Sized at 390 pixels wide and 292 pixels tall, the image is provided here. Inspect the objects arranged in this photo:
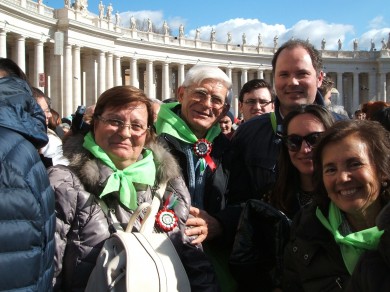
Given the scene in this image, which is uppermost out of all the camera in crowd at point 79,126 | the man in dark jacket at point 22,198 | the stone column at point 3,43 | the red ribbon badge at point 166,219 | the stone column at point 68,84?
the stone column at point 3,43

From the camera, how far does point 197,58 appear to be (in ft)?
210

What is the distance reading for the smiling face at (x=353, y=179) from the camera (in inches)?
153

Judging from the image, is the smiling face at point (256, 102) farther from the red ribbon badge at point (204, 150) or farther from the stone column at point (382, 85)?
the stone column at point (382, 85)

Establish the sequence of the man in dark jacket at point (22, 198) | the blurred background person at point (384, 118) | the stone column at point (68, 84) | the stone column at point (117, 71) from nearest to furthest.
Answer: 1. the man in dark jacket at point (22, 198)
2. the blurred background person at point (384, 118)
3. the stone column at point (68, 84)
4. the stone column at point (117, 71)

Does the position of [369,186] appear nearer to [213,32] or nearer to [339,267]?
[339,267]

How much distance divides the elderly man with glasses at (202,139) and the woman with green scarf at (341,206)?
4.44 ft

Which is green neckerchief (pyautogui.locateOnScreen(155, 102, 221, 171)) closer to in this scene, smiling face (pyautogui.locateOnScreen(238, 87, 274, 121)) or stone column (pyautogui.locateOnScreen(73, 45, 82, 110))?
smiling face (pyautogui.locateOnScreen(238, 87, 274, 121))

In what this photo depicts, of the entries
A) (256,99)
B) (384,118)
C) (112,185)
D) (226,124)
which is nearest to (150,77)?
(226,124)

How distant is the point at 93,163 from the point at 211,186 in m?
1.55

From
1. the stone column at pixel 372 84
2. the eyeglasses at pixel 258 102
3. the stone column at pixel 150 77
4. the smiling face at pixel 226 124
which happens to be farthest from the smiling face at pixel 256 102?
the stone column at pixel 372 84

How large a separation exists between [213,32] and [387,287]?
2635 inches

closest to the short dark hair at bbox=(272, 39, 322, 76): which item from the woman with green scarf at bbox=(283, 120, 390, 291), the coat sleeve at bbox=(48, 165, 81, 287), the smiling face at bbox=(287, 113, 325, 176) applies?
the smiling face at bbox=(287, 113, 325, 176)

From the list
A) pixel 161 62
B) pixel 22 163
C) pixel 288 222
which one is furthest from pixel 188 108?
pixel 161 62

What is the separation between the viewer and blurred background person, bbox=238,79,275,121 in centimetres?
1014
